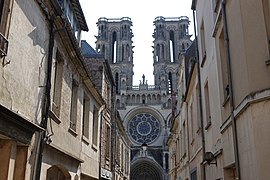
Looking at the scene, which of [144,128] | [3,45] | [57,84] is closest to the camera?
[3,45]

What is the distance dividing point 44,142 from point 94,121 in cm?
758

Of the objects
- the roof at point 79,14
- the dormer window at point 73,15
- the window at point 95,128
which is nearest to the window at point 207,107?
the dormer window at point 73,15

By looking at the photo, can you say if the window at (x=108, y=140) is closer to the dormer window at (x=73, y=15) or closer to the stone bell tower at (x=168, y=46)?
the dormer window at (x=73, y=15)

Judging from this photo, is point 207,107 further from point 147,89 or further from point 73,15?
point 147,89

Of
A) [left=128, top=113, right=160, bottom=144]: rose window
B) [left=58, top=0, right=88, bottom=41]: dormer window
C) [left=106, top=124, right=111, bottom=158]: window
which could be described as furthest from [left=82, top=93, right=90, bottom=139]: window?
[left=128, top=113, right=160, bottom=144]: rose window

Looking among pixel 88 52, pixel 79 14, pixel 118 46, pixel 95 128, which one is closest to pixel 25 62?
pixel 79 14

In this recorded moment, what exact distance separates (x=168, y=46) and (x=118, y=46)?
9.39 metres

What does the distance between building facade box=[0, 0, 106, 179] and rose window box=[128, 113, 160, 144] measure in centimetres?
4062

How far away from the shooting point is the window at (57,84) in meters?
9.36

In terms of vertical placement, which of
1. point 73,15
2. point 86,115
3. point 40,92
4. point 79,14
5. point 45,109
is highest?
point 79,14

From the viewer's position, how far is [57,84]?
31.4 ft

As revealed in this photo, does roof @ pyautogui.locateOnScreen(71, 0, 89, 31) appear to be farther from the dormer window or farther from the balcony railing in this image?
the balcony railing

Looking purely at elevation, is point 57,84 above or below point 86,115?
below

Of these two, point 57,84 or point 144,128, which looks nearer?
point 57,84
